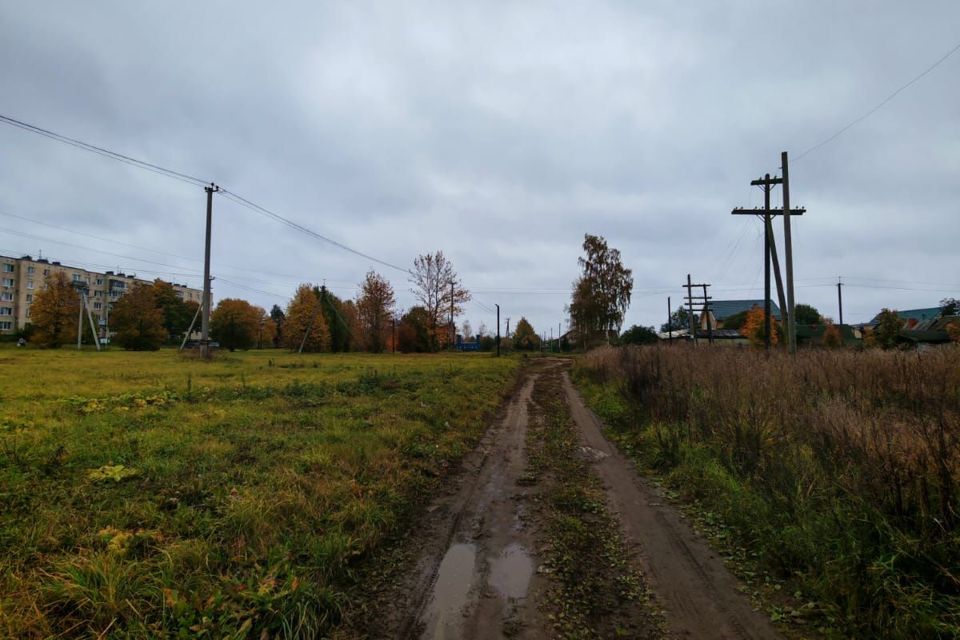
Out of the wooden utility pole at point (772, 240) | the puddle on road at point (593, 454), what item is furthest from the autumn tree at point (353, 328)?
the puddle on road at point (593, 454)

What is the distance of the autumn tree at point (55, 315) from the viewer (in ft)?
160

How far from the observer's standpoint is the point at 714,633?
3.06 m

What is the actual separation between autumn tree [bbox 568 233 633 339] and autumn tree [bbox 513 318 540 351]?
26431mm

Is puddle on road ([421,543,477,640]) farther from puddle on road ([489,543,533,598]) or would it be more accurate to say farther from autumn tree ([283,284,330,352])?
autumn tree ([283,284,330,352])

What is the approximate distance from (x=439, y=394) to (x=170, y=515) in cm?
892

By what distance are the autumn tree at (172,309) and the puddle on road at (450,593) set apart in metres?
95.3

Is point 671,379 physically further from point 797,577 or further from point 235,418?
point 235,418

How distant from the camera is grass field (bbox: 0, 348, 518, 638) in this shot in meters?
3.02

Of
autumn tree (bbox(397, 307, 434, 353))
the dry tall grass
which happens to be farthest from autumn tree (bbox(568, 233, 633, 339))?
the dry tall grass

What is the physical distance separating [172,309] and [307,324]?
4579 cm

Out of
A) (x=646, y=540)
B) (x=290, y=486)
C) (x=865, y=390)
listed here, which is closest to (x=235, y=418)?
(x=290, y=486)

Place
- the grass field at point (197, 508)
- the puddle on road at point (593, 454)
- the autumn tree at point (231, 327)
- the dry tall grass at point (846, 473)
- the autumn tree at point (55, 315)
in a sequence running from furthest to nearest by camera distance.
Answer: the autumn tree at point (231, 327) < the autumn tree at point (55, 315) < the puddle on road at point (593, 454) < the dry tall grass at point (846, 473) < the grass field at point (197, 508)

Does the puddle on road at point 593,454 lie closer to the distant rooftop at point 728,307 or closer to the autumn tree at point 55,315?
the autumn tree at point 55,315

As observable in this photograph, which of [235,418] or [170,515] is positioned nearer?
[170,515]
